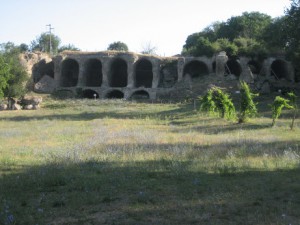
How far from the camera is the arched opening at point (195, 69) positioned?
2120 inches

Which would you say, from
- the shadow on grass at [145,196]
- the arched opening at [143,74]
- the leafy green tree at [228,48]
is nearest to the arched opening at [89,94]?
the arched opening at [143,74]

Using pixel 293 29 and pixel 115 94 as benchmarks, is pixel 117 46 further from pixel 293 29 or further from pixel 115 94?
pixel 293 29

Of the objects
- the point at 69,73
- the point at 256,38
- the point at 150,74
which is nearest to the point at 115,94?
the point at 150,74

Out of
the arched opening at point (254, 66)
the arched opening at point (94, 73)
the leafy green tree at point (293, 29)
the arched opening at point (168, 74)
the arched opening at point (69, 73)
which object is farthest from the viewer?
the arched opening at point (94, 73)

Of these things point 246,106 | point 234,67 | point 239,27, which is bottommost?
point 246,106

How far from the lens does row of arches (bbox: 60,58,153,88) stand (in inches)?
2242

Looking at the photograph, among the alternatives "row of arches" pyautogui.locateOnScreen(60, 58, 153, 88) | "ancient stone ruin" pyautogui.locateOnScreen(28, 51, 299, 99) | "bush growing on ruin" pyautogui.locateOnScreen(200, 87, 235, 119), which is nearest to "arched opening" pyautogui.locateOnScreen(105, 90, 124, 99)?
"ancient stone ruin" pyautogui.locateOnScreen(28, 51, 299, 99)

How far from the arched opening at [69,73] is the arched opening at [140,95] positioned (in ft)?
35.0

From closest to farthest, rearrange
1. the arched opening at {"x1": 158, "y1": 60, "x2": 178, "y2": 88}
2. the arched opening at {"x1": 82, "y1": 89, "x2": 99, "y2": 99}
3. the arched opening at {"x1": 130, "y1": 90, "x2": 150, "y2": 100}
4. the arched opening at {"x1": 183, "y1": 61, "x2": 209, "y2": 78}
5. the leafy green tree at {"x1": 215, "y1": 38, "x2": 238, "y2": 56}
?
the arched opening at {"x1": 130, "y1": 90, "x2": 150, "y2": 100} < the leafy green tree at {"x1": 215, "y1": 38, "x2": 238, "y2": 56} < the arched opening at {"x1": 158, "y1": 60, "x2": 178, "y2": 88} < the arched opening at {"x1": 82, "y1": 89, "x2": 99, "y2": 99} < the arched opening at {"x1": 183, "y1": 61, "x2": 209, "y2": 78}

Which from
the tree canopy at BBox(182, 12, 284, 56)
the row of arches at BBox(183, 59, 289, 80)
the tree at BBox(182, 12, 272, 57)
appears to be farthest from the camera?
the row of arches at BBox(183, 59, 289, 80)

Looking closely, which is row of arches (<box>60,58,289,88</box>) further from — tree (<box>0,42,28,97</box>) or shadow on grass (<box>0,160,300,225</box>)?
shadow on grass (<box>0,160,300,225</box>)

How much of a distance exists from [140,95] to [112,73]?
7978 mm

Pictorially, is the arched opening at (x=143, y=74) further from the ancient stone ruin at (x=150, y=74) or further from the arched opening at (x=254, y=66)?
the arched opening at (x=254, y=66)

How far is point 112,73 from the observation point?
5731 centimetres
